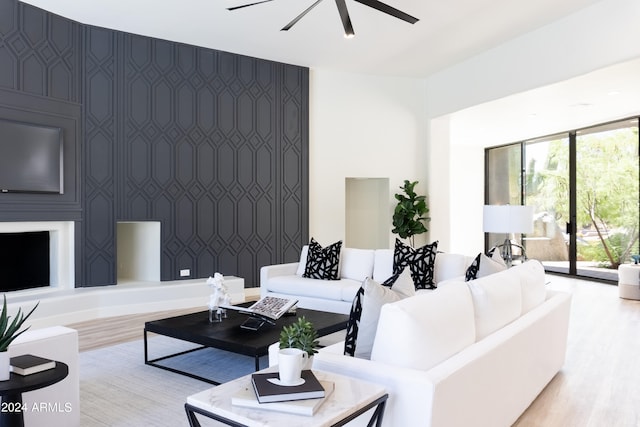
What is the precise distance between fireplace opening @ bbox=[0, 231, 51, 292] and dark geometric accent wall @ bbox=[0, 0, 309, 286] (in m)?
0.40

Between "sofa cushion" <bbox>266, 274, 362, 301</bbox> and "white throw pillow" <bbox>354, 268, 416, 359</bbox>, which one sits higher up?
"white throw pillow" <bbox>354, 268, 416, 359</bbox>

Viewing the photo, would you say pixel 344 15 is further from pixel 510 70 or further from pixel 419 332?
pixel 419 332

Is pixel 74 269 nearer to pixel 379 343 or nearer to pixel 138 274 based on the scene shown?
pixel 138 274

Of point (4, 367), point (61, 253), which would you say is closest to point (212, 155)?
point (61, 253)

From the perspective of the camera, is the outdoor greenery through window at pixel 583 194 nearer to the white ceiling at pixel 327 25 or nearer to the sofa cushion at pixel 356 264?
the white ceiling at pixel 327 25

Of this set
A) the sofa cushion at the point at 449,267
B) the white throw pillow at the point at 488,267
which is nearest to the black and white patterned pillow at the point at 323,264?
the sofa cushion at the point at 449,267

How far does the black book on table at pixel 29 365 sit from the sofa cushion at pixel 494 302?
1983mm

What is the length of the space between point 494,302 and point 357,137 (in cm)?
580

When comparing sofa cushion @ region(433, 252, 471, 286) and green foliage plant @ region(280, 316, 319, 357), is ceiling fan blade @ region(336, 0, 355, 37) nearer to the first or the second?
sofa cushion @ region(433, 252, 471, 286)

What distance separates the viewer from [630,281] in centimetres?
667

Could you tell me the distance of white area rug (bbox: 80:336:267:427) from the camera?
2820 millimetres

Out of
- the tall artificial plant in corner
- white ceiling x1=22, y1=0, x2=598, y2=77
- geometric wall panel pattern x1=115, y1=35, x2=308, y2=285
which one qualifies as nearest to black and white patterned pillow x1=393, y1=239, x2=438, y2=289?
white ceiling x1=22, y1=0, x2=598, y2=77

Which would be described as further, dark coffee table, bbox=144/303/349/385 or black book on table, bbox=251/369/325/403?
dark coffee table, bbox=144/303/349/385

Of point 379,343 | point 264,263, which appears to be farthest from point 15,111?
point 379,343
